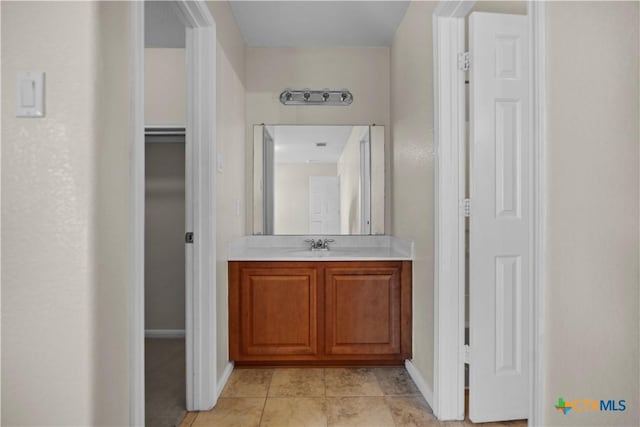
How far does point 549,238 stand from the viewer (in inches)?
48.4

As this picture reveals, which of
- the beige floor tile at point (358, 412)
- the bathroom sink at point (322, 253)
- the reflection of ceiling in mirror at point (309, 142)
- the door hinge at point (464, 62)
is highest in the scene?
the door hinge at point (464, 62)

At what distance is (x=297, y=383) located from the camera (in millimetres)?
2582

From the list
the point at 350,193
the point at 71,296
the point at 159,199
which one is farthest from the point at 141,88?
the point at 159,199

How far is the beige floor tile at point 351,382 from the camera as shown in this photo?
8.04 ft

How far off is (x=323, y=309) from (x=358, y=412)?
2.41ft

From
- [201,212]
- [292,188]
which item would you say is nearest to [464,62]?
[201,212]

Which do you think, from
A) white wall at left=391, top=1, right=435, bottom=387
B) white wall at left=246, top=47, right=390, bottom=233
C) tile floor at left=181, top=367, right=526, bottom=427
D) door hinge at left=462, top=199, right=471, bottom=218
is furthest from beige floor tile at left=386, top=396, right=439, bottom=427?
white wall at left=246, top=47, right=390, bottom=233

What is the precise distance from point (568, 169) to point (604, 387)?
2.02 feet

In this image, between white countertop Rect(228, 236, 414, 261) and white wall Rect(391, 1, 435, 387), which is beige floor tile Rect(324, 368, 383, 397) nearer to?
white wall Rect(391, 1, 435, 387)

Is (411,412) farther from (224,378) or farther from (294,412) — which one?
(224,378)

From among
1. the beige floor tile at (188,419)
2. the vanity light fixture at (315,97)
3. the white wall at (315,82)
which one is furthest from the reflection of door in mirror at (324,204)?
the beige floor tile at (188,419)

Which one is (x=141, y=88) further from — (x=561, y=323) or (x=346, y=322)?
(x=346, y=322)

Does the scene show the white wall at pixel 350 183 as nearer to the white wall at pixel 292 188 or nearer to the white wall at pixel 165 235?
the white wall at pixel 292 188

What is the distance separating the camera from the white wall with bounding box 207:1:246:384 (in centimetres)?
243
